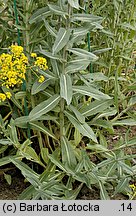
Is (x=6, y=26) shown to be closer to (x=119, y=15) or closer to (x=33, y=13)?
(x=33, y=13)

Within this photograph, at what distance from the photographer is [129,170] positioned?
250cm

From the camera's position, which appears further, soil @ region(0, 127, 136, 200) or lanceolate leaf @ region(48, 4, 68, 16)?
soil @ region(0, 127, 136, 200)

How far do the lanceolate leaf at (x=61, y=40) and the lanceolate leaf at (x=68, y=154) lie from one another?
25.7 inches

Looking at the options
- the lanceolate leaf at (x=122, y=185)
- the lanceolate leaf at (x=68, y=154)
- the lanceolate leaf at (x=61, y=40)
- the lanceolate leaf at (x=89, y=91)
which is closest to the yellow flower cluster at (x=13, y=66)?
the lanceolate leaf at (x=61, y=40)

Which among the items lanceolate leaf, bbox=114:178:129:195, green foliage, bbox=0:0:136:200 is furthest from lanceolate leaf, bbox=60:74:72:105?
lanceolate leaf, bbox=114:178:129:195

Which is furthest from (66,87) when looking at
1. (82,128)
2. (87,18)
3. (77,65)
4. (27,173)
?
(27,173)

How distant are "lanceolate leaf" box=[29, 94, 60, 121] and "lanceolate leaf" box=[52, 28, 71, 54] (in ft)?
1.06

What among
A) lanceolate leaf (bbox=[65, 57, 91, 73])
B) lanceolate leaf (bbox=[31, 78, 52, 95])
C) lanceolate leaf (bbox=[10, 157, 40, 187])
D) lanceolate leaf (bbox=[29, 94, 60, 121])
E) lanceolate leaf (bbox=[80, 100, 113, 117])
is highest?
lanceolate leaf (bbox=[65, 57, 91, 73])

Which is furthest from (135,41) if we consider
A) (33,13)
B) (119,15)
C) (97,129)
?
(33,13)

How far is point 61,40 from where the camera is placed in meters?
2.30

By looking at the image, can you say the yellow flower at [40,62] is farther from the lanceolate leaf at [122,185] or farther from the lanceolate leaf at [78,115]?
the lanceolate leaf at [122,185]

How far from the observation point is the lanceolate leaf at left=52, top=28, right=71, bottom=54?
89.7 inches

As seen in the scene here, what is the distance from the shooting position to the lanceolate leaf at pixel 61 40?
228cm

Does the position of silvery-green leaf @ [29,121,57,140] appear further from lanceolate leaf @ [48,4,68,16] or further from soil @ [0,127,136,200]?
lanceolate leaf @ [48,4,68,16]
